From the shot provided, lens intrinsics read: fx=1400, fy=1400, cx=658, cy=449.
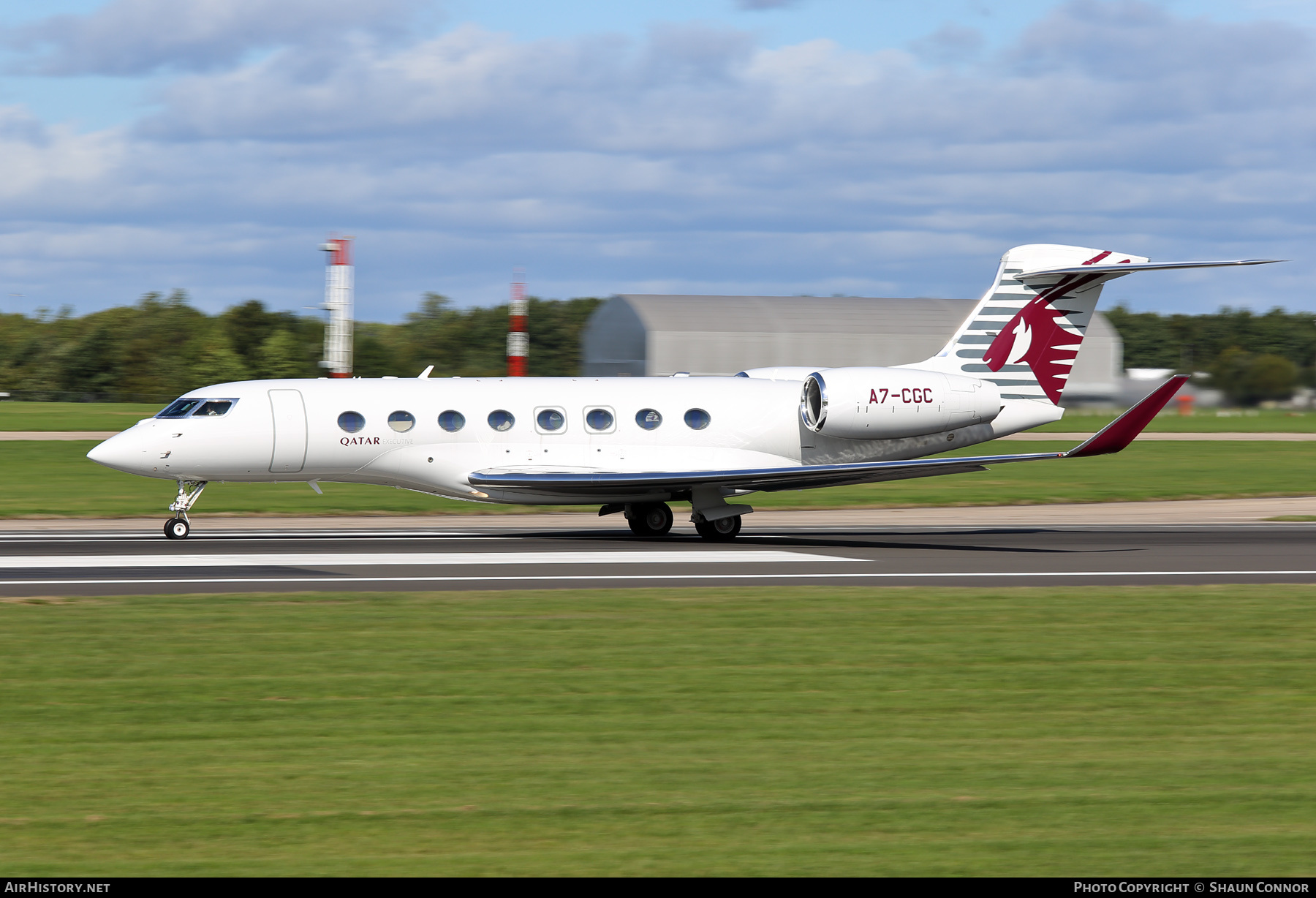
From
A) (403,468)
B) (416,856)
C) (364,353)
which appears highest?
(364,353)

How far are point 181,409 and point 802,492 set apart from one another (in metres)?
17.0

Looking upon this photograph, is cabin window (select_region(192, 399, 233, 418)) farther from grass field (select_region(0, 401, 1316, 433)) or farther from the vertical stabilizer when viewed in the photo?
grass field (select_region(0, 401, 1316, 433))

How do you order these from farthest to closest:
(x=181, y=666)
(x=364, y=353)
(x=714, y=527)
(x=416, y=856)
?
(x=364, y=353) < (x=714, y=527) < (x=181, y=666) < (x=416, y=856)

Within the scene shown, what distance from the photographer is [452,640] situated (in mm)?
12461

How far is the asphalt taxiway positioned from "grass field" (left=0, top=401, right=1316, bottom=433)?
34967mm

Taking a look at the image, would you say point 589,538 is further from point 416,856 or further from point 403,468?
point 416,856

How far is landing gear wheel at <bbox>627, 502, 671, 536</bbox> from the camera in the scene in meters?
24.1

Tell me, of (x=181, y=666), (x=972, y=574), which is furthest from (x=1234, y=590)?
(x=181, y=666)

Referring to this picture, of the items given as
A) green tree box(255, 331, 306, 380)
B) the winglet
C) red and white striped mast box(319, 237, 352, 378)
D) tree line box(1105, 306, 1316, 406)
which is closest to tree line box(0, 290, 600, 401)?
green tree box(255, 331, 306, 380)

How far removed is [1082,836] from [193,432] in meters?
18.0

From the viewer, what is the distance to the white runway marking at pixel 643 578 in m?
16.9

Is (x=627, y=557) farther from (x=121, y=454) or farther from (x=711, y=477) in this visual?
Answer: (x=121, y=454)

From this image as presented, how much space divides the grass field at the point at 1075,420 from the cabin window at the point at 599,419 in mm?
39538

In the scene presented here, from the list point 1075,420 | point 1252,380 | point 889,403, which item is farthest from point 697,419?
point 1075,420
